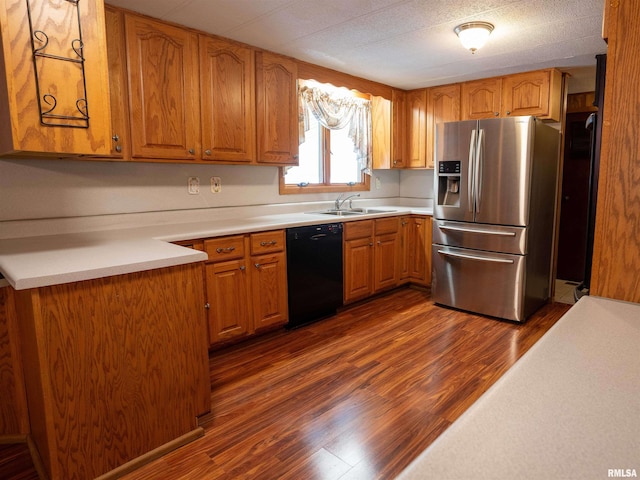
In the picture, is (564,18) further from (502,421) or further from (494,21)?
(502,421)

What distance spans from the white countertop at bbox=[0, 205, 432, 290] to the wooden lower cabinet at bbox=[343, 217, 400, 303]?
70cm

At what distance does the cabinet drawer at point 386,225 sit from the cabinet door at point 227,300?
1.55 m

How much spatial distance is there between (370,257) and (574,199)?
7.94ft

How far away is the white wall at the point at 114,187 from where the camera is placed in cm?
234

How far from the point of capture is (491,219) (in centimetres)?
339

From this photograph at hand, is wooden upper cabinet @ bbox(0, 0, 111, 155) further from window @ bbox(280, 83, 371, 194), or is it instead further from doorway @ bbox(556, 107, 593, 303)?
doorway @ bbox(556, 107, 593, 303)

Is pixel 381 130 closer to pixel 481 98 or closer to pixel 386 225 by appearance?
pixel 481 98

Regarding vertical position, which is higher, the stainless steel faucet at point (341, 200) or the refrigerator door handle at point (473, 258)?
the stainless steel faucet at point (341, 200)

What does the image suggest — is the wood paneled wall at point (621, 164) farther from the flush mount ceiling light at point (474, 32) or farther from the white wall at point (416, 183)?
the white wall at point (416, 183)

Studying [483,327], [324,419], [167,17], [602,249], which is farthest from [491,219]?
[167,17]

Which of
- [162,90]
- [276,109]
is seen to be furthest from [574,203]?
[162,90]

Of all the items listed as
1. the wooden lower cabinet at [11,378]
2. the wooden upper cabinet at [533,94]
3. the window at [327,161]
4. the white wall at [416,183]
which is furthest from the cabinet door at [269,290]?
the wooden upper cabinet at [533,94]

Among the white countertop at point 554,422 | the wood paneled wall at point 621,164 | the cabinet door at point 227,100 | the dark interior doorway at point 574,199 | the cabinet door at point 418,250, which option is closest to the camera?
the white countertop at point 554,422

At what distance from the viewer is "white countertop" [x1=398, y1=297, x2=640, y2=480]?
47cm
